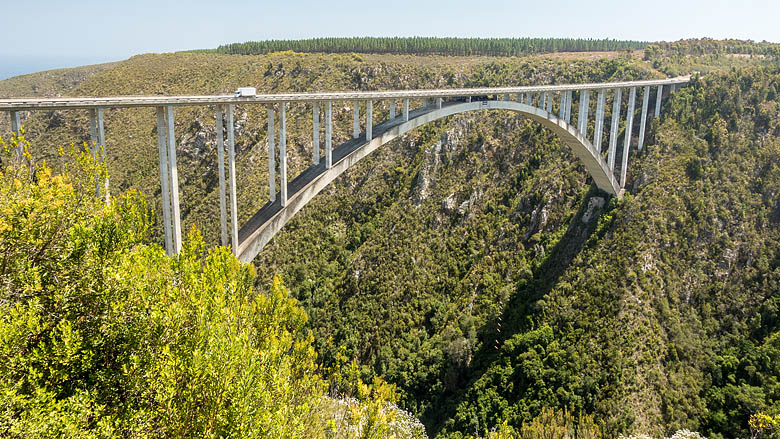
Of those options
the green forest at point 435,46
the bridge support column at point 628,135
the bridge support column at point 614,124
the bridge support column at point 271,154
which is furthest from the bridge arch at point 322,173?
the green forest at point 435,46

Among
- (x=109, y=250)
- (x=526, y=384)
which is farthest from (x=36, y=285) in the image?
(x=526, y=384)

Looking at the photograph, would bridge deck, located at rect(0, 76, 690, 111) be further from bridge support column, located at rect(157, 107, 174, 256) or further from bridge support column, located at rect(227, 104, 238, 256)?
bridge support column, located at rect(227, 104, 238, 256)

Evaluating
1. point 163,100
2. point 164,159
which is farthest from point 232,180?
point 163,100

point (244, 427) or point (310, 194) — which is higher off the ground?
point (310, 194)

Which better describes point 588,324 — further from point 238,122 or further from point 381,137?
point 238,122

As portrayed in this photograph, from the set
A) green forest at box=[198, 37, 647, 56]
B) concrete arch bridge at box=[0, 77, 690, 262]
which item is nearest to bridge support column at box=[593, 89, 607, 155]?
concrete arch bridge at box=[0, 77, 690, 262]

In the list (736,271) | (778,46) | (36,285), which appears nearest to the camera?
(36,285)
